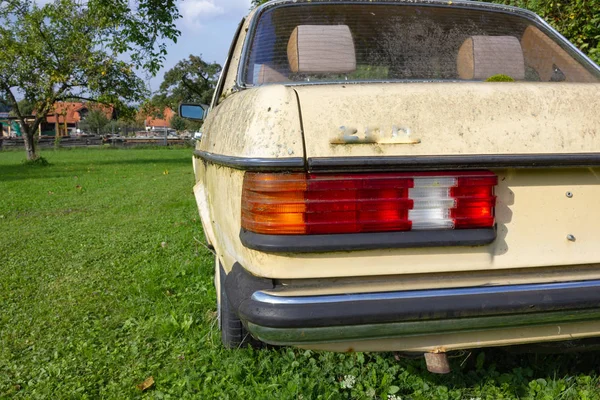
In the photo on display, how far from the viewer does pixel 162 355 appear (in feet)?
9.58

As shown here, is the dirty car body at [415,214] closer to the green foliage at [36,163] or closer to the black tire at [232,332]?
the black tire at [232,332]

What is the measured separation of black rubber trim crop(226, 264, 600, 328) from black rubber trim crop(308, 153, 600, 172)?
1.29 ft

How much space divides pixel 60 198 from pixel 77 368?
7.95 metres

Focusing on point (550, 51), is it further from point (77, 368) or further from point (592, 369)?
point (77, 368)

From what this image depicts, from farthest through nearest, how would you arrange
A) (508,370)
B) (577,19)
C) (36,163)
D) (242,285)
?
(36,163), (577,19), (508,370), (242,285)

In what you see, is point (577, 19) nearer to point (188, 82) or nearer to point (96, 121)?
point (188, 82)

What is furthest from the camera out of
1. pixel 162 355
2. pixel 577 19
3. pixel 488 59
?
pixel 577 19

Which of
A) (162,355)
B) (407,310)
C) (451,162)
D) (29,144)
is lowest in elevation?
(162,355)

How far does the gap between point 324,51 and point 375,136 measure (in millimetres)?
807

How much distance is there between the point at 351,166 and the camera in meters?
1.62

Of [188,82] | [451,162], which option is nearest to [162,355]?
[451,162]

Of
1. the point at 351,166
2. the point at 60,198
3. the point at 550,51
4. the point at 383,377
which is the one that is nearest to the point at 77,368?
the point at 383,377

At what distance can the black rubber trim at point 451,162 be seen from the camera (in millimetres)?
1615

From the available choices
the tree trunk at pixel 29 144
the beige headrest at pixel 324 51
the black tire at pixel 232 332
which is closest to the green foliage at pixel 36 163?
the tree trunk at pixel 29 144
